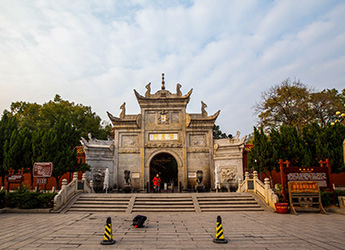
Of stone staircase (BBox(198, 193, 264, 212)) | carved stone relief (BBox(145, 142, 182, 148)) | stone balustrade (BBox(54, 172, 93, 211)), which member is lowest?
stone staircase (BBox(198, 193, 264, 212))

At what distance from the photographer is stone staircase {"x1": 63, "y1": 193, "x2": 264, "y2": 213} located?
1188 centimetres

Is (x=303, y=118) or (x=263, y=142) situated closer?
(x=263, y=142)

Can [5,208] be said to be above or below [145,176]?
below

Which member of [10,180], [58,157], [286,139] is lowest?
[10,180]

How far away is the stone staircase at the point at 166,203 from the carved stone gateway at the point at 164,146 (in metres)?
4.75

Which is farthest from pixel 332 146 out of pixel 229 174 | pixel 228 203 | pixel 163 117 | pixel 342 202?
pixel 163 117

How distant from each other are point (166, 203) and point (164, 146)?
6725 mm

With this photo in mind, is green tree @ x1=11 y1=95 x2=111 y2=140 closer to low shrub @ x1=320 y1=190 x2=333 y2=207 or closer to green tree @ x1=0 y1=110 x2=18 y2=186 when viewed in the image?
green tree @ x1=0 y1=110 x2=18 y2=186

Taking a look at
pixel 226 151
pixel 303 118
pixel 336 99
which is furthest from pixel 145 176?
pixel 336 99

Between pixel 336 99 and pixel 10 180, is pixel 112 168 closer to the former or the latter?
pixel 10 180

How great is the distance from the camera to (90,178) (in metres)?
17.7

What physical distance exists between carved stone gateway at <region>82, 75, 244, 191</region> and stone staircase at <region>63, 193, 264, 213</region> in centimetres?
475

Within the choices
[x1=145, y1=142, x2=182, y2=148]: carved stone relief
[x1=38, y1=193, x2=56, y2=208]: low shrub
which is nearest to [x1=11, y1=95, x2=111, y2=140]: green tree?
[x1=145, y1=142, x2=182, y2=148]: carved stone relief

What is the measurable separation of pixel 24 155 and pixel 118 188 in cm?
678
